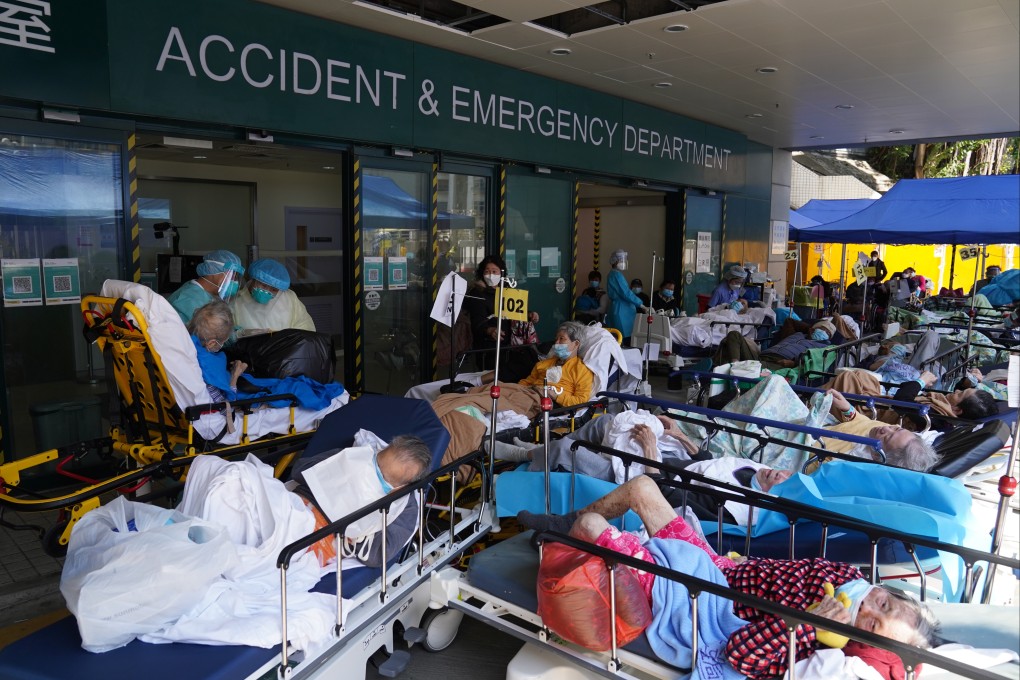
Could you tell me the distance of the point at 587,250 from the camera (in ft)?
51.8

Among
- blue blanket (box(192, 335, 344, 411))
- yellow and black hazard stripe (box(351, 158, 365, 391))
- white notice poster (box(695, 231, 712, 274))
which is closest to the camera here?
blue blanket (box(192, 335, 344, 411))

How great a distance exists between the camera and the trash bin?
17.2 feet

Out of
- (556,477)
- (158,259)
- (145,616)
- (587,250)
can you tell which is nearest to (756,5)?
(556,477)

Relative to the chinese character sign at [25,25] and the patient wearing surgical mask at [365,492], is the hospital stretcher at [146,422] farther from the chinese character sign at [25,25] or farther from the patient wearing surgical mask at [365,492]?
the chinese character sign at [25,25]

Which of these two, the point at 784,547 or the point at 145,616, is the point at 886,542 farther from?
the point at 145,616

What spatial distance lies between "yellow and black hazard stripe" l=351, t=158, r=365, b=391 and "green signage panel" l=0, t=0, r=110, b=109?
2.27 m

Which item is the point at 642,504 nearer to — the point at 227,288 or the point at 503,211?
the point at 227,288

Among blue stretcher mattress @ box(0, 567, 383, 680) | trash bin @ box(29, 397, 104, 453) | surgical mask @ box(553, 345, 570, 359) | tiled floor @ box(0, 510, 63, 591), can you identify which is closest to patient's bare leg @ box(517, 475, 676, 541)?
blue stretcher mattress @ box(0, 567, 383, 680)

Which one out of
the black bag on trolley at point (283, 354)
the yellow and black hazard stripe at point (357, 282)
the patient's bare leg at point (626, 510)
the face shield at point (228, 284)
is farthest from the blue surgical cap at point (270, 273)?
the patient's bare leg at point (626, 510)

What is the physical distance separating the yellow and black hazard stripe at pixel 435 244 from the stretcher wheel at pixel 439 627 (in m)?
4.36

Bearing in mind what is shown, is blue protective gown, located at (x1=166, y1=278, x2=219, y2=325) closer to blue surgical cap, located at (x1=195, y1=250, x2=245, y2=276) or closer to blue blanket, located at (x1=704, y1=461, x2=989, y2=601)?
blue surgical cap, located at (x1=195, y1=250, x2=245, y2=276)

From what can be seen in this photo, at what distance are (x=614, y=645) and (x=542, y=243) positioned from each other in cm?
713

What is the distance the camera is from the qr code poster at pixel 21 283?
5.04 metres

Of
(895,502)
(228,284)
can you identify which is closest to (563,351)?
(228,284)
